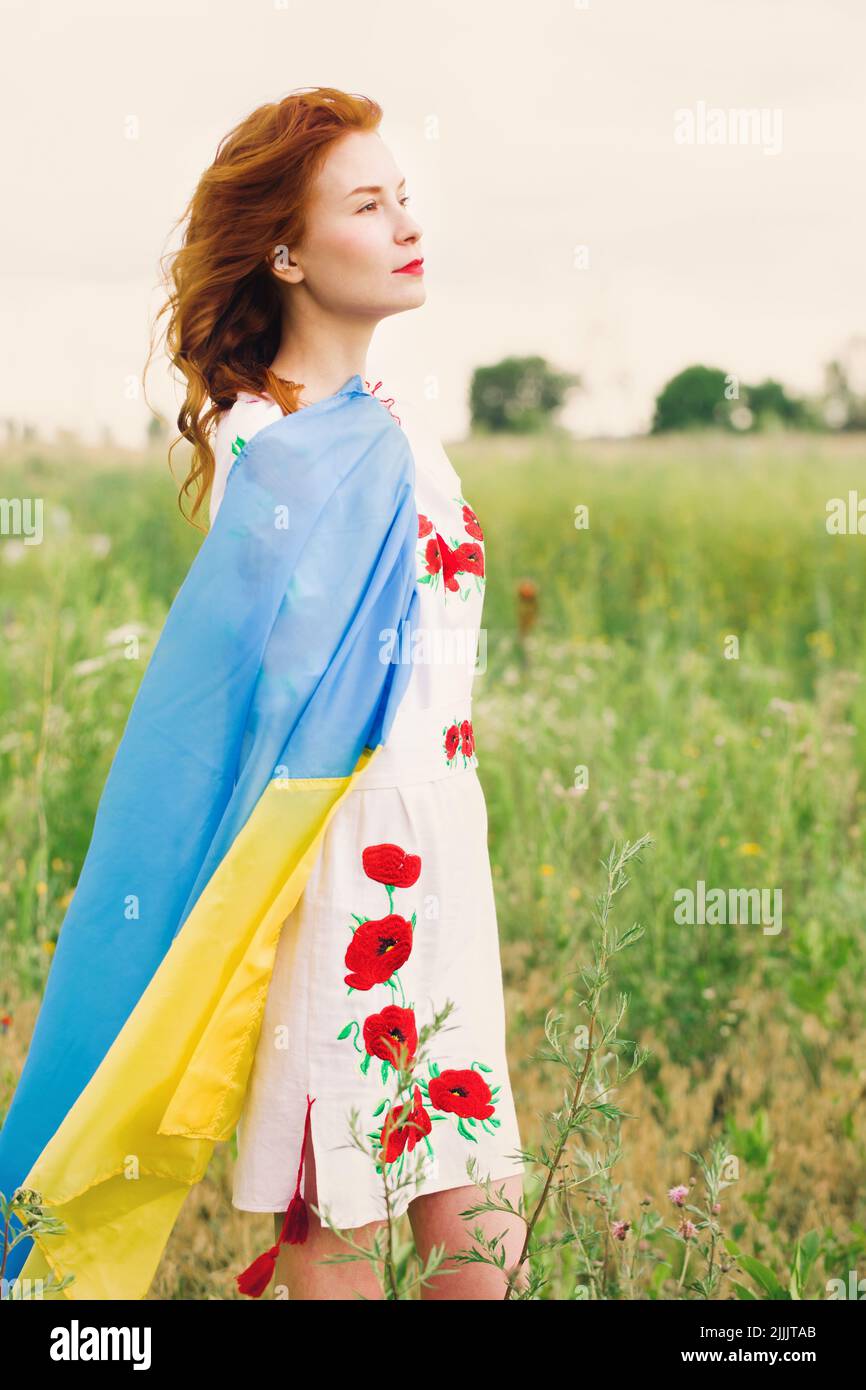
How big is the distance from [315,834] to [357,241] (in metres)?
0.79

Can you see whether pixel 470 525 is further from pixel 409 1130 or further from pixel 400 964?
pixel 409 1130

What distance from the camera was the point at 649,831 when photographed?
335 cm

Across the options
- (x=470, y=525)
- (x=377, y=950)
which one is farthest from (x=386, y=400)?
(x=377, y=950)

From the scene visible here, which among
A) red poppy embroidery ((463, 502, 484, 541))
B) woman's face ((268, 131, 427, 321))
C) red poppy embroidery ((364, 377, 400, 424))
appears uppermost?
woman's face ((268, 131, 427, 321))

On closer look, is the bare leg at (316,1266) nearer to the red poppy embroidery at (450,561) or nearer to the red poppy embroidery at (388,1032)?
the red poppy embroidery at (388,1032)

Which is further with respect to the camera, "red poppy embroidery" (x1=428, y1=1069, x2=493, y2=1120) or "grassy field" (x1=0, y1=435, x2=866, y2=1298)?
"grassy field" (x1=0, y1=435, x2=866, y2=1298)

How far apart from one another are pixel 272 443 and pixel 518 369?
533 cm

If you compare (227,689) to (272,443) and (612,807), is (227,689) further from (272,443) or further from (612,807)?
(612,807)

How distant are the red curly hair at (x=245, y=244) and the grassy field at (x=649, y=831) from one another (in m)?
1.00

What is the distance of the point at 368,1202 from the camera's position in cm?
171

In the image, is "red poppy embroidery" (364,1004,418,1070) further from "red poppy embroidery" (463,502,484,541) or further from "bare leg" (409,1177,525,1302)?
"red poppy embroidery" (463,502,484,541)

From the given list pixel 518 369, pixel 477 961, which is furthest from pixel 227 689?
pixel 518 369

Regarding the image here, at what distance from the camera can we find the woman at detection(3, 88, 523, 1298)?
65.9 inches

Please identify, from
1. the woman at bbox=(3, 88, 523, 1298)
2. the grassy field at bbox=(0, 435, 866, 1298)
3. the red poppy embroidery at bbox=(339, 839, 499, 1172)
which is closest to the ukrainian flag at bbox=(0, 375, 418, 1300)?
the woman at bbox=(3, 88, 523, 1298)
